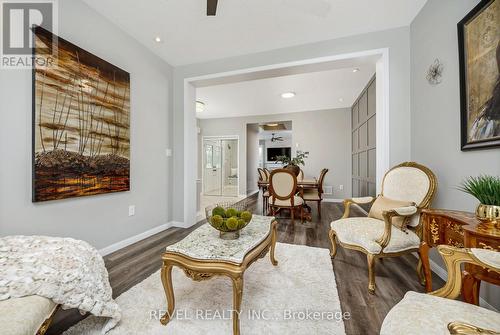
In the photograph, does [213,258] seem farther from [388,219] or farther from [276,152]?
[276,152]

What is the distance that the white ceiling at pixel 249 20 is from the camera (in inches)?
80.7

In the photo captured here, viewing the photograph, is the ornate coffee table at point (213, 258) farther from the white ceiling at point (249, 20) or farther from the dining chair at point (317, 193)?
the dining chair at point (317, 193)

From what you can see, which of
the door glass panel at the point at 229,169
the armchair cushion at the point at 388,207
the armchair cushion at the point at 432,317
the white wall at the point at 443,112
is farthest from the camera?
the door glass panel at the point at 229,169

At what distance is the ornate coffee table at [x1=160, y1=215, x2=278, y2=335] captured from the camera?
3.68ft

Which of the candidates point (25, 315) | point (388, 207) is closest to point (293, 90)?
point (388, 207)

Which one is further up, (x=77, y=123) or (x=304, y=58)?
(x=304, y=58)

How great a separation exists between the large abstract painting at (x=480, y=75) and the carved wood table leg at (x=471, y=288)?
83cm

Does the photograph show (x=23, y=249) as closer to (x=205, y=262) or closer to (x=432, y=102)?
(x=205, y=262)

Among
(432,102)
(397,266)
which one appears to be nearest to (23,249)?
(397,266)

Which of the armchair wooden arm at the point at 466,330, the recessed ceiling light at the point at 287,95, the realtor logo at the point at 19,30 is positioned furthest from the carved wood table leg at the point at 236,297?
the recessed ceiling light at the point at 287,95

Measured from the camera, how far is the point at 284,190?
11.1 feet

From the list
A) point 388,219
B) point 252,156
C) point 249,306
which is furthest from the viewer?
point 252,156

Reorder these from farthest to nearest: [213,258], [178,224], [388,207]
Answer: [178,224]
[388,207]
[213,258]

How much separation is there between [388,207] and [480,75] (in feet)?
3.92
